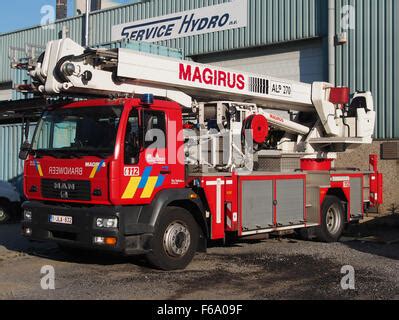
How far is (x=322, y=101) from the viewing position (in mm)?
11828

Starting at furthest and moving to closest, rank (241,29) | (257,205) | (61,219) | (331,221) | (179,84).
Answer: (241,29), (331,221), (257,205), (179,84), (61,219)

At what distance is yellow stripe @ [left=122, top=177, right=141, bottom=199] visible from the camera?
7.70 metres

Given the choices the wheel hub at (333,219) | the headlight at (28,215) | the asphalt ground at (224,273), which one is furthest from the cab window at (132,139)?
the wheel hub at (333,219)

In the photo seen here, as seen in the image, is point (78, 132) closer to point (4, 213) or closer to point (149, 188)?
point (149, 188)

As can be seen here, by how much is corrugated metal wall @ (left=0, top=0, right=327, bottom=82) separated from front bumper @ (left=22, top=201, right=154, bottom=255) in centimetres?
1081

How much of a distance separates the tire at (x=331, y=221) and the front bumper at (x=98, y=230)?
15.7ft

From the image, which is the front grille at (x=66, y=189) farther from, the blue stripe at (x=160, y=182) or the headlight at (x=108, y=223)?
the blue stripe at (x=160, y=182)

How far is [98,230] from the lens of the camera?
300 inches

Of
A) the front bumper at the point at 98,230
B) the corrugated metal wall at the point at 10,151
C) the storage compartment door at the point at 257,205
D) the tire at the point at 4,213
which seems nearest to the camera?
the front bumper at the point at 98,230

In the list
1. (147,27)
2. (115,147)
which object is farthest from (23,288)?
(147,27)

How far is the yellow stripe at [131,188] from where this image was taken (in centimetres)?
770

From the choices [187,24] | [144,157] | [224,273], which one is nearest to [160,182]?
[144,157]

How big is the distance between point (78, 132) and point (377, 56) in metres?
10.2

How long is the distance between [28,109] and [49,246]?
3351 millimetres
